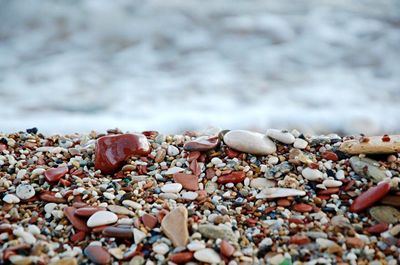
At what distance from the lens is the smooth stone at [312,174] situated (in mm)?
1681

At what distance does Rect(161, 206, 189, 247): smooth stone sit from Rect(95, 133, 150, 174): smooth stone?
1.37ft

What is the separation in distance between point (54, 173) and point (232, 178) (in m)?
0.59

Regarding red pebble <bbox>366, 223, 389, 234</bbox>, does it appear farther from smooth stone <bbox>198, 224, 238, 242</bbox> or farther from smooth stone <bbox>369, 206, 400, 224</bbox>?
smooth stone <bbox>198, 224, 238, 242</bbox>

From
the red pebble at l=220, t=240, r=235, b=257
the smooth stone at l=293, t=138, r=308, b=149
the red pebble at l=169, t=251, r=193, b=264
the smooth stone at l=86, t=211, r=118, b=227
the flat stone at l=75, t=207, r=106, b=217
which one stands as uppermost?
the smooth stone at l=293, t=138, r=308, b=149

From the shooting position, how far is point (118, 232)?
56.7 inches

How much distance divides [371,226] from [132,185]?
29.5 inches

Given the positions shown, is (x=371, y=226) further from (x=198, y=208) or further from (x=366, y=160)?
(x=198, y=208)

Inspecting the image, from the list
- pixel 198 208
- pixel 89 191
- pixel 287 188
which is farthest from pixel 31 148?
pixel 287 188

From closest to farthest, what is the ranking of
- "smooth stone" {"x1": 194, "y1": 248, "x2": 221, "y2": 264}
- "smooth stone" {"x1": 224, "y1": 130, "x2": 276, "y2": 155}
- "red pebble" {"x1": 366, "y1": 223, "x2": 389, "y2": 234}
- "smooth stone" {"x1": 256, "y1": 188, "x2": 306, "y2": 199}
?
"smooth stone" {"x1": 194, "y1": 248, "x2": 221, "y2": 264} → "red pebble" {"x1": 366, "y1": 223, "x2": 389, "y2": 234} → "smooth stone" {"x1": 256, "y1": 188, "x2": 306, "y2": 199} → "smooth stone" {"x1": 224, "y1": 130, "x2": 276, "y2": 155}

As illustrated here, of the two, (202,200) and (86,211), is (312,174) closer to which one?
(202,200)

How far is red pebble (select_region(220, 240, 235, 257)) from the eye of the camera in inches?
53.2

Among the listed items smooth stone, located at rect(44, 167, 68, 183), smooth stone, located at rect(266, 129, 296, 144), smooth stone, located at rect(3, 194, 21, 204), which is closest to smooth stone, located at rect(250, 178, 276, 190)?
smooth stone, located at rect(266, 129, 296, 144)

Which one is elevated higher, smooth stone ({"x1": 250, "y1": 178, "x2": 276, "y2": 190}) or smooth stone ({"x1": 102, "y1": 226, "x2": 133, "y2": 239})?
smooth stone ({"x1": 250, "y1": 178, "x2": 276, "y2": 190})

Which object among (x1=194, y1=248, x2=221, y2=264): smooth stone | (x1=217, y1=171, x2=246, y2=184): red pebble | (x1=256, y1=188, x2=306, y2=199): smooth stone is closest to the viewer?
(x1=194, y1=248, x2=221, y2=264): smooth stone
